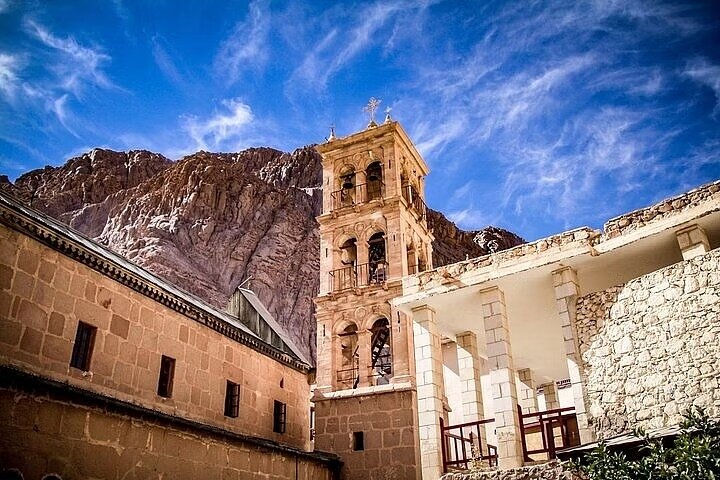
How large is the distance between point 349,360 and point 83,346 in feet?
35.0

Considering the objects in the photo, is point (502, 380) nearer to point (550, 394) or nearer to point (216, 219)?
point (550, 394)

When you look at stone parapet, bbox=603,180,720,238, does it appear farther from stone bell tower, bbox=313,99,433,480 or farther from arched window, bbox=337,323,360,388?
arched window, bbox=337,323,360,388

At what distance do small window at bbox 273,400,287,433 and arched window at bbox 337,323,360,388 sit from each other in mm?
2274

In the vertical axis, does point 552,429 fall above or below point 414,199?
below

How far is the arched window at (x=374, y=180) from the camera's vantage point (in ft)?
80.7

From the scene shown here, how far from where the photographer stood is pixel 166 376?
16516mm

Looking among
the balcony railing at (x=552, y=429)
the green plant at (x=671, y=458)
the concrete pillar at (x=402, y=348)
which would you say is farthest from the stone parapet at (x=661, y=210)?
the concrete pillar at (x=402, y=348)

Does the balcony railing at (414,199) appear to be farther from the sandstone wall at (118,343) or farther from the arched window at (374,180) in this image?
the sandstone wall at (118,343)

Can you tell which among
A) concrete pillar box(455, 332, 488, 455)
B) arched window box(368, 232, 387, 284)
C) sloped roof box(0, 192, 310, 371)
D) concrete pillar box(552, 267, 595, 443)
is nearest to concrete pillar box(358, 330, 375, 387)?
arched window box(368, 232, 387, 284)

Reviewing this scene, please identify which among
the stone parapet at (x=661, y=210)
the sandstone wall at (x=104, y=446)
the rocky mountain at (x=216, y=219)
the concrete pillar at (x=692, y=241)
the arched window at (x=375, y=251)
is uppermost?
the rocky mountain at (x=216, y=219)

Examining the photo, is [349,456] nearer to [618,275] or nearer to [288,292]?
[618,275]

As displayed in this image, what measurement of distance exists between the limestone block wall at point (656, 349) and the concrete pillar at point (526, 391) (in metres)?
6.28

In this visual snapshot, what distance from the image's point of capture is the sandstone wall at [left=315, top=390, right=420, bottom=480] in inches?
746

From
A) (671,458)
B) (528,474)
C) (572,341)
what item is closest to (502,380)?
(572,341)
